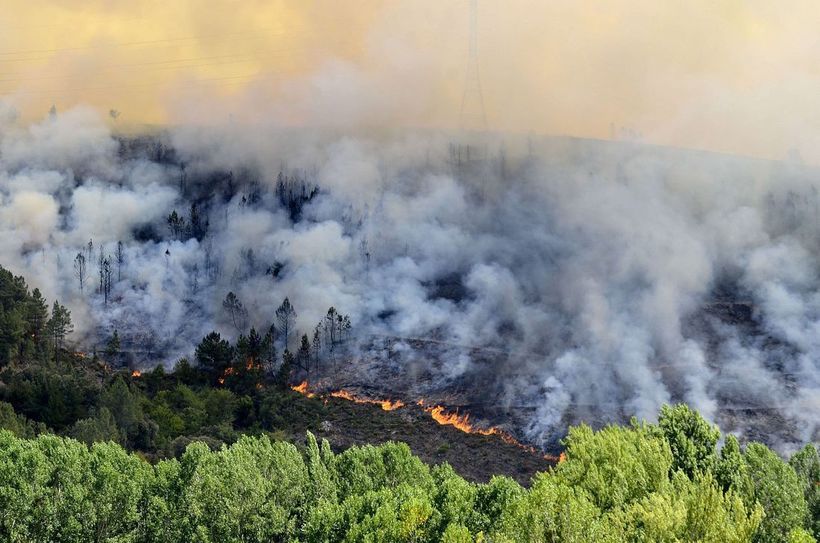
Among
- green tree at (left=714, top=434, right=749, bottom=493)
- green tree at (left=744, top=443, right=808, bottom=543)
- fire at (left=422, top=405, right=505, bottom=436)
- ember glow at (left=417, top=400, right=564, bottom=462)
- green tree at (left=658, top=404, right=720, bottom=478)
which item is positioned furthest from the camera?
fire at (left=422, top=405, right=505, bottom=436)

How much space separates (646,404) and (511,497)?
133 m

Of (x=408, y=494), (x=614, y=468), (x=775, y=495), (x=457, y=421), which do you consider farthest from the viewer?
(x=457, y=421)

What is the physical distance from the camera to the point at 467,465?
156125mm

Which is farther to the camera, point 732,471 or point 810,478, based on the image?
point 810,478

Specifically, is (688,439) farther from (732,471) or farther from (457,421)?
(457,421)

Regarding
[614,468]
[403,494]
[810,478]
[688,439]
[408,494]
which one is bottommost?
[810,478]

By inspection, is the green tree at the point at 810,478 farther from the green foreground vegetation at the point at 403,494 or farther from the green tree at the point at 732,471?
the green tree at the point at 732,471

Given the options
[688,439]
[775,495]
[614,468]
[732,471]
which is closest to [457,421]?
[688,439]

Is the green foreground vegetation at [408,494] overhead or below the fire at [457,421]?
overhead

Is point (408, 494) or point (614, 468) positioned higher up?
point (614, 468)

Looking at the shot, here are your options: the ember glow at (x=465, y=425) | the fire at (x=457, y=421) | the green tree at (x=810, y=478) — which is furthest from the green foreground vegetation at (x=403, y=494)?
the fire at (x=457, y=421)

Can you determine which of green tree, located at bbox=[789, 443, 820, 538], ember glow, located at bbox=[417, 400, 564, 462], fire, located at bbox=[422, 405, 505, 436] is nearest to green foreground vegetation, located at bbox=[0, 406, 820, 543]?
Result: green tree, located at bbox=[789, 443, 820, 538]

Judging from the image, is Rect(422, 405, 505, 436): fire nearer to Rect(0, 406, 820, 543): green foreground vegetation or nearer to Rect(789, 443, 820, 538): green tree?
Rect(0, 406, 820, 543): green foreground vegetation

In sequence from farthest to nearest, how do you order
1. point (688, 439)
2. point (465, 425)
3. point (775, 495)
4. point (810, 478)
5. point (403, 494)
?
1. point (465, 425)
2. point (810, 478)
3. point (688, 439)
4. point (775, 495)
5. point (403, 494)
